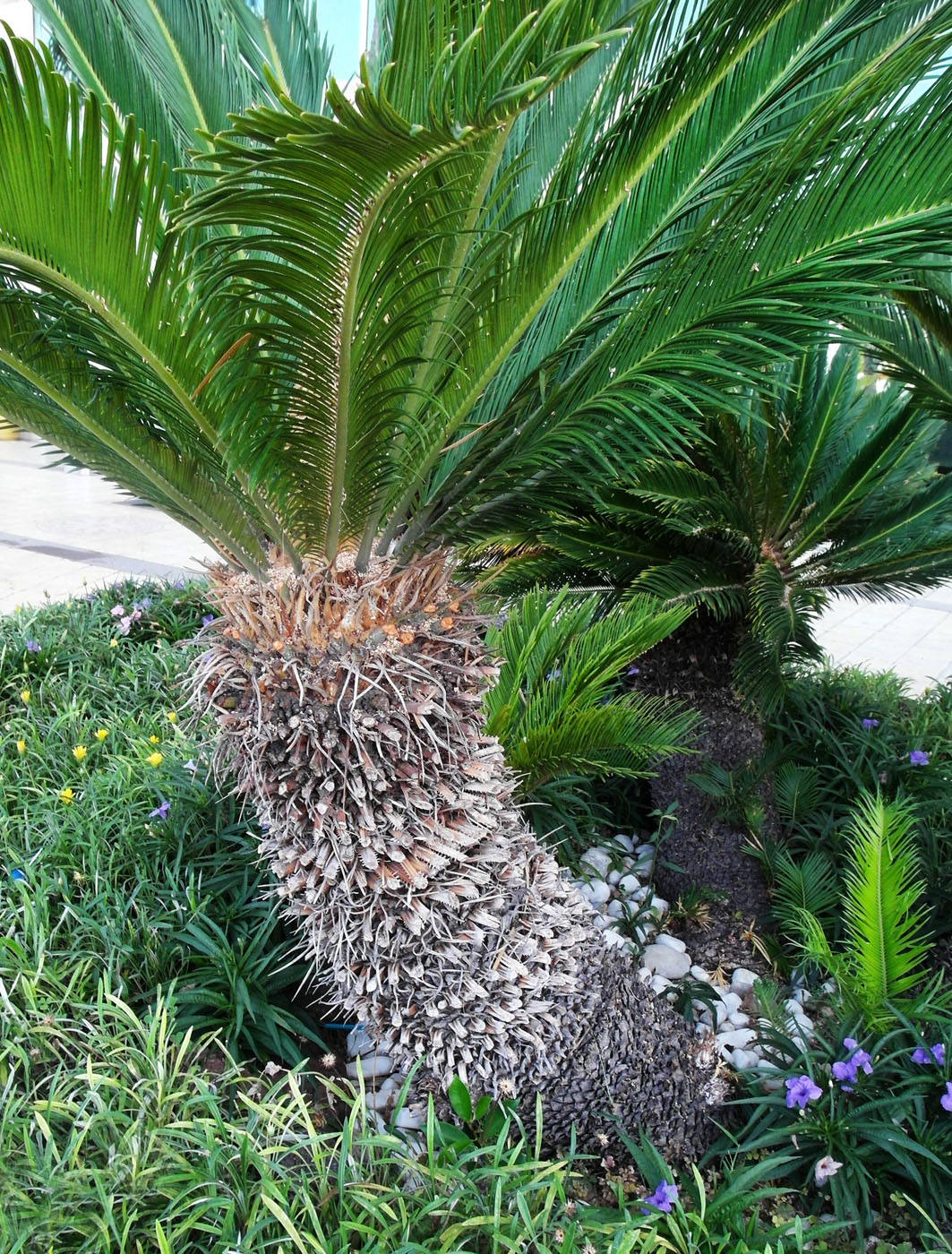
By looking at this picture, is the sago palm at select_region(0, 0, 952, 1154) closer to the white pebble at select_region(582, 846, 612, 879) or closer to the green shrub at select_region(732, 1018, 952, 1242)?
the green shrub at select_region(732, 1018, 952, 1242)

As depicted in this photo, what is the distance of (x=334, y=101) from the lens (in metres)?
0.93

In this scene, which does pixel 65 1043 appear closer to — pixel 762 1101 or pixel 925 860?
pixel 762 1101

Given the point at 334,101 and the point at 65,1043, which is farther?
the point at 65,1043

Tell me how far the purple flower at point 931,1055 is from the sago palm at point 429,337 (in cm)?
48

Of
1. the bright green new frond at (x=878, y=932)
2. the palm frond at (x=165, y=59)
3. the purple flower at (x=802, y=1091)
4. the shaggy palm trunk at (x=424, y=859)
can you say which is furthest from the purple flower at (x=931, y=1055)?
the palm frond at (x=165, y=59)

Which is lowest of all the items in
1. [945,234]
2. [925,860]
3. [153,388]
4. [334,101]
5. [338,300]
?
[925,860]

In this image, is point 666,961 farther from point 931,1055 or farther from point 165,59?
point 165,59

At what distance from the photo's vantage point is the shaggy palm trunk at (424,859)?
5.32ft

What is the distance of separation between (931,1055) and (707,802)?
1.14 m

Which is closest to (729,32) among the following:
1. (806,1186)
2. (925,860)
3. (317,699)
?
(317,699)

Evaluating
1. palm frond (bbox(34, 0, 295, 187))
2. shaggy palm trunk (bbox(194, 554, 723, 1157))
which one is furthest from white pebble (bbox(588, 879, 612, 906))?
palm frond (bbox(34, 0, 295, 187))

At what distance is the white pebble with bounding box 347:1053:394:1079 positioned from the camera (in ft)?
7.84

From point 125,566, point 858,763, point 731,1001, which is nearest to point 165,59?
point 731,1001

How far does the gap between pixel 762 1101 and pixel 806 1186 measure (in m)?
0.19
